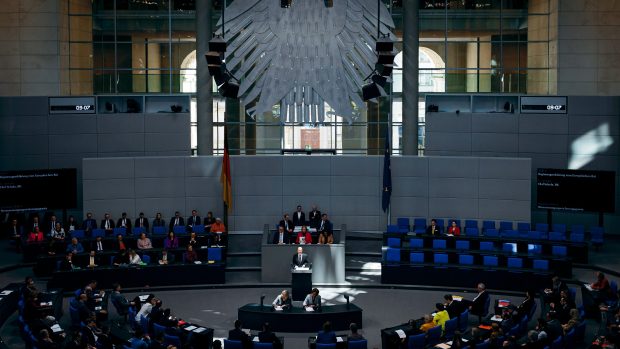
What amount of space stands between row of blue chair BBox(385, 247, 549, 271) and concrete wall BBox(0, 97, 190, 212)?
8524 mm

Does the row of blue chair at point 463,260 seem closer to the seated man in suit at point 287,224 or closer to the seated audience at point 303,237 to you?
the seated audience at point 303,237

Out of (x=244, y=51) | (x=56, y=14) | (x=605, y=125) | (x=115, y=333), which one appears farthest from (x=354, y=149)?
(x=115, y=333)

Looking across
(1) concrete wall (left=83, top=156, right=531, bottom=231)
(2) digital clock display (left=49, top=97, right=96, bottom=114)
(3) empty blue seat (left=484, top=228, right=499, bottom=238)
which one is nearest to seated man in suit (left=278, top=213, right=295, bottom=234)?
(1) concrete wall (left=83, top=156, right=531, bottom=231)

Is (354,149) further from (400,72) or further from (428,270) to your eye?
(428,270)

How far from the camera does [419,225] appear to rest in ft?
84.0

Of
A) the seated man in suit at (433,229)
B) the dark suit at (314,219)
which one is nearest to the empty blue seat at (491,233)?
the seated man in suit at (433,229)

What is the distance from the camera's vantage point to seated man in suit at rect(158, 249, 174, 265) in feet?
70.3

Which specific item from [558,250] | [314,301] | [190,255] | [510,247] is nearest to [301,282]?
[314,301]

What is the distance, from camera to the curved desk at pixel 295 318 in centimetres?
1741

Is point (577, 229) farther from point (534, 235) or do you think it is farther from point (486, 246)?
point (486, 246)

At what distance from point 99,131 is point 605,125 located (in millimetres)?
15796

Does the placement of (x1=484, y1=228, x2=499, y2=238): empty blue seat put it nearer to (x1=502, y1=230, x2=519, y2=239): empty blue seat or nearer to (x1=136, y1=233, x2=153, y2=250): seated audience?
(x1=502, y1=230, x2=519, y2=239): empty blue seat

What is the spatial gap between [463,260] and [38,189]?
11.9 metres

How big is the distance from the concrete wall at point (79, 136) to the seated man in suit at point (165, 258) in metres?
6.21
